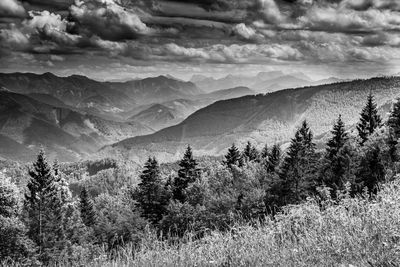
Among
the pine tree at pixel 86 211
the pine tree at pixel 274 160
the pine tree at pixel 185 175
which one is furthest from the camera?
the pine tree at pixel 86 211

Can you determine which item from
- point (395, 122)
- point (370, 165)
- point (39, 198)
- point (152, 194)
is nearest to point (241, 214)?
point (39, 198)

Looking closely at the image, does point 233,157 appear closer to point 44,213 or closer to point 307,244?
point 44,213

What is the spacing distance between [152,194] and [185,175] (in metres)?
5.38

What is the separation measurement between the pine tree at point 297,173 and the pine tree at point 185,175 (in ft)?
44.6

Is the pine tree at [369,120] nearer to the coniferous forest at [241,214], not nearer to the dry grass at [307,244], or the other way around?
the coniferous forest at [241,214]

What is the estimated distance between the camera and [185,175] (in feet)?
193

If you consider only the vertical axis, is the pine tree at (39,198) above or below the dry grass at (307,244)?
below

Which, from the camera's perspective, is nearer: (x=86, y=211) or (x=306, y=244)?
(x=306, y=244)

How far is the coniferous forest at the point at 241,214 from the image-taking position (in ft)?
18.2

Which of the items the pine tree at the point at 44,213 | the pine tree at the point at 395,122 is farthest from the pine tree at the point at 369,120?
the pine tree at the point at 44,213

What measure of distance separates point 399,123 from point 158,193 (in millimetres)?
33069

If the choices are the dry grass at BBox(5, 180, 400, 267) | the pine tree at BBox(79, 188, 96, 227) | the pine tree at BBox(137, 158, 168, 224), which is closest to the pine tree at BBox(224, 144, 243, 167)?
the pine tree at BBox(137, 158, 168, 224)

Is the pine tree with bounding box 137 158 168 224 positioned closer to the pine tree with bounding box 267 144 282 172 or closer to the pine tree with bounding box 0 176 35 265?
the pine tree with bounding box 267 144 282 172

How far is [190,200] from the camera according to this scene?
182 ft
